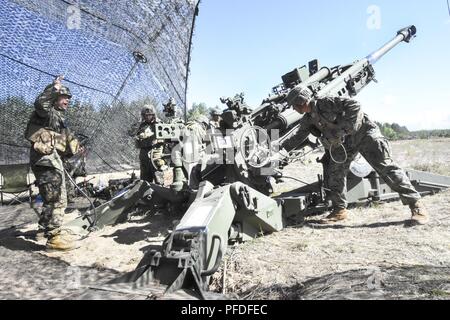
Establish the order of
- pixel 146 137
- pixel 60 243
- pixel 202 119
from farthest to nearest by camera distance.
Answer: pixel 202 119 → pixel 146 137 → pixel 60 243

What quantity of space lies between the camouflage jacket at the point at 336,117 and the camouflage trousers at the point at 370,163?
0.14 metres

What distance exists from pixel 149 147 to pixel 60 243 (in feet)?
9.18

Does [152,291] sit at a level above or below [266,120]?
below

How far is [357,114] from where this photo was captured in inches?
183

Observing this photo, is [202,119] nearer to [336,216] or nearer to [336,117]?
[336,117]

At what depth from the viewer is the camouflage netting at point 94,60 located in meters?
5.91


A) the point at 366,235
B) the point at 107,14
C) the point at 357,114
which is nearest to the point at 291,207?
the point at 366,235

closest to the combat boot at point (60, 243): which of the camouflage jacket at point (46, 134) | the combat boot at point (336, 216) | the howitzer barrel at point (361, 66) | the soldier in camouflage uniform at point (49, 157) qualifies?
the soldier in camouflage uniform at point (49, 157)

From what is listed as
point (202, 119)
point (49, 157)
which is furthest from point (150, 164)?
point (49, 157)

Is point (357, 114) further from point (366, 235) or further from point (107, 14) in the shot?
point (107, 14)

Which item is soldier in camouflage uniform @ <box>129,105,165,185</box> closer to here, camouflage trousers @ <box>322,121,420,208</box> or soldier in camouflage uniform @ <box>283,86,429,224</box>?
soldier in camouflage uniform @ <box>283,86,429,224</box>

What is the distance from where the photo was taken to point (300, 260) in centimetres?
350

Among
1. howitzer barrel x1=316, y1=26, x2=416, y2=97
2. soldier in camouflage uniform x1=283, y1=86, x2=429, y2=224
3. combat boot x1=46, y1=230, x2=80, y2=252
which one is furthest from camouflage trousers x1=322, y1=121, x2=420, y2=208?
combat boot x1=46, y1=230, x2=80, y2=252
